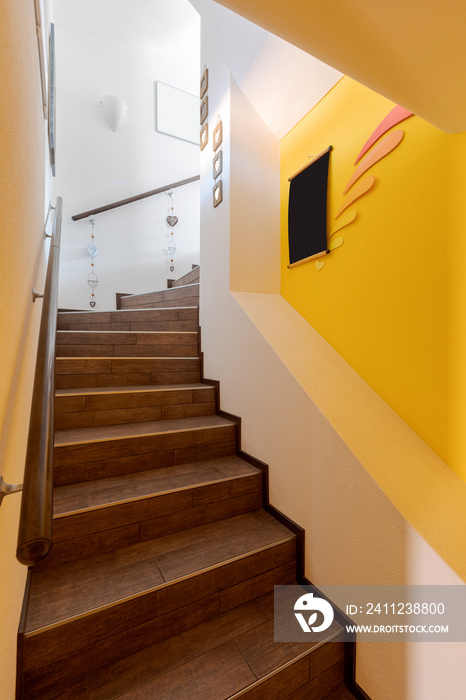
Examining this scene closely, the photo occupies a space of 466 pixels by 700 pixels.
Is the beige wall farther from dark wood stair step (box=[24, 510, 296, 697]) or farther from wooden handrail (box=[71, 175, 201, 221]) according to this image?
wooden handrail (box=[71, 175, 201, 221])

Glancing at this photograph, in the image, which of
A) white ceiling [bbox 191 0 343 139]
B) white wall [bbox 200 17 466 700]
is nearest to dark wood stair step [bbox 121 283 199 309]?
white wall [bbox 200 17 466 700]

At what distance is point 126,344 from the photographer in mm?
2475

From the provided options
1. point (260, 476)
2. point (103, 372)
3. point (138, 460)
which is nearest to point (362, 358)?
point (260, 476)

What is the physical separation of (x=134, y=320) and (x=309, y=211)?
5.96 feet

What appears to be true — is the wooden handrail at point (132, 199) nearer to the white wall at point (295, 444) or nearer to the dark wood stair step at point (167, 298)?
the dark wood stair step at point (167, 298)

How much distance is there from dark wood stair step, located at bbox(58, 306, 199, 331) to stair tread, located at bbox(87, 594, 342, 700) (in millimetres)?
2089

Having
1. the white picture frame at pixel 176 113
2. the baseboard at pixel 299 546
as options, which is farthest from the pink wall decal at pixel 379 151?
the white picture frame at pixel 176 113

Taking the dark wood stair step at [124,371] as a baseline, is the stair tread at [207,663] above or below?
below

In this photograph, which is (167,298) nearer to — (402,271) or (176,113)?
(402,271)

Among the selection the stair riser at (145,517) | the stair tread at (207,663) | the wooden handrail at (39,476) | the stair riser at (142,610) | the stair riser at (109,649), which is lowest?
the stair tread at (207,663)

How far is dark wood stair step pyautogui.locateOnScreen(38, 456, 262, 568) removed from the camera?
1.31m

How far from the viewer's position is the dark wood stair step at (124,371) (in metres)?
2.09

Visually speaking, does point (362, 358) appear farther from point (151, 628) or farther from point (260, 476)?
point (151, 628)

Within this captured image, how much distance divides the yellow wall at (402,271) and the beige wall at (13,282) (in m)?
1.45
